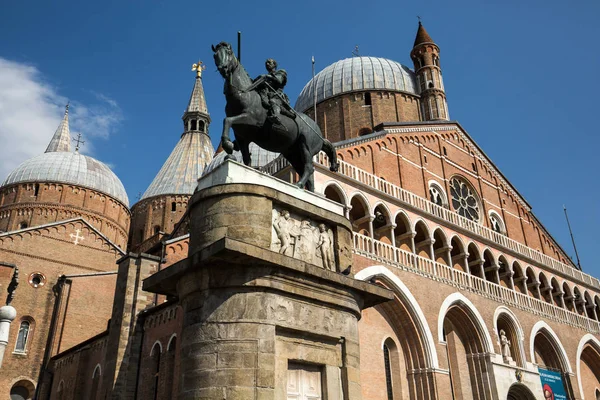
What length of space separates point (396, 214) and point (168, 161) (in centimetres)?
3110

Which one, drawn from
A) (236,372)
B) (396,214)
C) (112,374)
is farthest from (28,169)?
(236,372)

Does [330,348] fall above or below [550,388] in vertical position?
below

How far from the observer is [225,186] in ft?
24.5

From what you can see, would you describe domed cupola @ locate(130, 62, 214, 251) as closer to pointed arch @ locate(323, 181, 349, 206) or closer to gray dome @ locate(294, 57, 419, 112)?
gray dome @ locate(294, 57, 419, 112)

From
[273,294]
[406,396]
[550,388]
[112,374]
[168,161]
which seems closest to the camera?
[273,294]

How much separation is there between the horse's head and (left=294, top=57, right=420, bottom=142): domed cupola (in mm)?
24150

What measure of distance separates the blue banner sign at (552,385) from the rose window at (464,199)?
7820mm

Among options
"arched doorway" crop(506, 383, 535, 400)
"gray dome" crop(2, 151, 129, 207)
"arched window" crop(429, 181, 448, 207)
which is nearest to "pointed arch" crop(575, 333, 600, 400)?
"arched doorway" crop(506, 383, 535, 400)

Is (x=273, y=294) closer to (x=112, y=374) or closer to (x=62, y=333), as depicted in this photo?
(x=112, y=374)

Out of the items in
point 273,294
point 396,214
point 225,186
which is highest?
point 396,214

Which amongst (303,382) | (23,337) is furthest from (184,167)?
(303,382)

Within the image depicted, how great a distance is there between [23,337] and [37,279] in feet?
9.48

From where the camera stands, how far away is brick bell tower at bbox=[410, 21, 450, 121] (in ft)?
105

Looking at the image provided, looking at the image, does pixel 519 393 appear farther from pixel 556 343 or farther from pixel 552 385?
pixel 556 343
